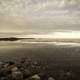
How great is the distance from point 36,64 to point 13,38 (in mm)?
133

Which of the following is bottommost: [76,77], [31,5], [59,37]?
[76,77]

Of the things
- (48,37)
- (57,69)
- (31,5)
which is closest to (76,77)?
(57,69)

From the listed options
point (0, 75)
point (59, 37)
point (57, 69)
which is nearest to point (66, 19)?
point (59, 37)

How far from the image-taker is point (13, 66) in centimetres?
73

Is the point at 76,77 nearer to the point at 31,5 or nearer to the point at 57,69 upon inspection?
the point at 57,69

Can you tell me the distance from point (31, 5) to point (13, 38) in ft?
0.46

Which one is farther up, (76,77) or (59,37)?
(59,37)

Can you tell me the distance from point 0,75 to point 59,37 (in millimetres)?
252

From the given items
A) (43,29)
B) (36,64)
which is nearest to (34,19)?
(43,29)

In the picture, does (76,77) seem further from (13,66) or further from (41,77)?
(13,66)

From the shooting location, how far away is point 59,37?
767mm

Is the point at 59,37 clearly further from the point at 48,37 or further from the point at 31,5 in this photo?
the point at 31,5

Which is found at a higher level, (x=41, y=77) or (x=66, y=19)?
(x=66, y=19)

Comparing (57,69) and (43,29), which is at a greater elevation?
(43,29)
